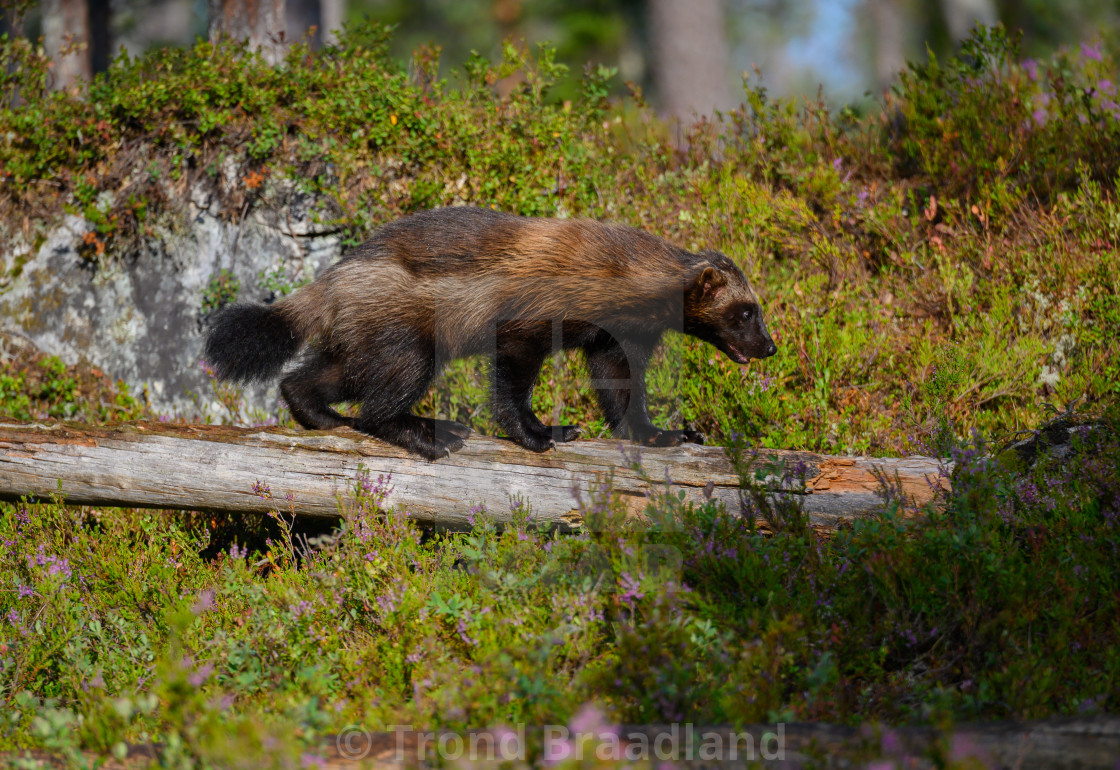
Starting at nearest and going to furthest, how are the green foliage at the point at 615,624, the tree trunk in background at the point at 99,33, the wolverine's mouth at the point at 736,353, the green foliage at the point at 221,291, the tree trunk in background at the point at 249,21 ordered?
the green foliage at the point at 615,624 → the wolverine's mouth at the point at 736,353 → the green foliage at the point at 221,291 → the tree trunk in background at the point at 249,21 → the tree trunk in background at the point at 99,33

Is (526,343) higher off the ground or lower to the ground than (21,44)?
lower

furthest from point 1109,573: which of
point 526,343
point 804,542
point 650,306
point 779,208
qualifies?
point 779,208

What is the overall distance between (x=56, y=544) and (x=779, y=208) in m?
5.25

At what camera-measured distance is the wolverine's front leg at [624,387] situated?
16.0 feet

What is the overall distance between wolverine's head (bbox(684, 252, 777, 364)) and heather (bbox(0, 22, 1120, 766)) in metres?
0.47

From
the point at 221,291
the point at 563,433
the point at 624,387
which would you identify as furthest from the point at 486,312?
the point at 221,291

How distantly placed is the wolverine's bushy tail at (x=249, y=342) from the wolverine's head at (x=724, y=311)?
7.37 ft

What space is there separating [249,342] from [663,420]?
8.51 ft

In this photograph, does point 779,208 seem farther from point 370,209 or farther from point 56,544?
point 56,544

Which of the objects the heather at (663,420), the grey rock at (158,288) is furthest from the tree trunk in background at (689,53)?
the grey rock at (158,288)

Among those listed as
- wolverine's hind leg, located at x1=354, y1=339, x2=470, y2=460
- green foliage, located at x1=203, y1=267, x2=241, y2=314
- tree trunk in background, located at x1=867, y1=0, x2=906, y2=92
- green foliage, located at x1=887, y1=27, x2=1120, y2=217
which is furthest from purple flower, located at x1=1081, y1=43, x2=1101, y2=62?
tree trunk in background, located at x1=867, y1=0, x2=906, y2=92

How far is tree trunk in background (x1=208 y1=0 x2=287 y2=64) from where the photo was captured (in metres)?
7.62

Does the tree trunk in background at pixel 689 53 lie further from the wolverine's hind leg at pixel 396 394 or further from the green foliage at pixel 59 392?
the wolverine's hind leg at pixel 396 394

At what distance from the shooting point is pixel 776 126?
23.7 feet
